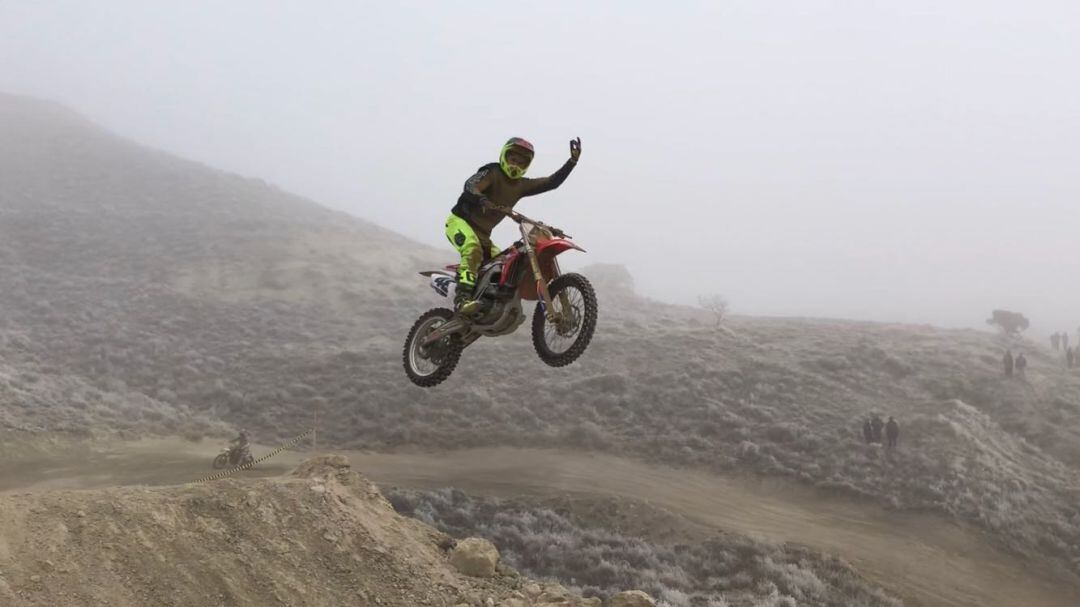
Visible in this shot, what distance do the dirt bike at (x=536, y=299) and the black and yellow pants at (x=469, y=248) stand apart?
123mm

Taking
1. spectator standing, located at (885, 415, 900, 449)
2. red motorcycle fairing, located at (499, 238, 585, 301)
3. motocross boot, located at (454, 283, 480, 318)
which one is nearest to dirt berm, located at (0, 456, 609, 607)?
motocross boot, located at (454, 283, 480, 318)

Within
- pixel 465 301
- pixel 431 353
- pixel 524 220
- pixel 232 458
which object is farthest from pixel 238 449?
pixel 524 220

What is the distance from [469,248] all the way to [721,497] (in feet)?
52.4

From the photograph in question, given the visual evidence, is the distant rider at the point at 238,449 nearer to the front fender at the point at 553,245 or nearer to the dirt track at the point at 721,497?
the dirt track at the point at 721,497

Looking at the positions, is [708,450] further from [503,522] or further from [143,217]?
→ [143,217]

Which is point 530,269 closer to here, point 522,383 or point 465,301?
point 465,301

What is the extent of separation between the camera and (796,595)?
44.1 feet

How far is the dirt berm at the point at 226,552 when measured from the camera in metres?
6.57

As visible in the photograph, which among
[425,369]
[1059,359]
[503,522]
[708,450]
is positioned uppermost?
[1059,359]

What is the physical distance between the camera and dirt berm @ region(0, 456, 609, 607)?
6.57 meters

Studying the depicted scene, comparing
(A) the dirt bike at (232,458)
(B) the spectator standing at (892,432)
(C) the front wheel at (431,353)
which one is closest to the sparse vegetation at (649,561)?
(A) the dirt bike at (232,458)

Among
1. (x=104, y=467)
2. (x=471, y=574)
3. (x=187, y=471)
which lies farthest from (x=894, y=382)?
(x=104, y=467)

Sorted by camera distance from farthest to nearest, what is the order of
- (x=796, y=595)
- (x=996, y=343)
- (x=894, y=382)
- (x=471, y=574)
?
1. (x=996, y=343)
2. (x=894, y=382)
3. (x=796, y=595)
4. (x=471, y=574)

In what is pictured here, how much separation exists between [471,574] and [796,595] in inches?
335
